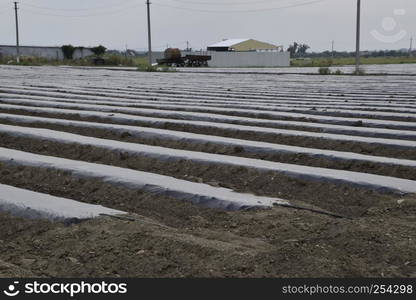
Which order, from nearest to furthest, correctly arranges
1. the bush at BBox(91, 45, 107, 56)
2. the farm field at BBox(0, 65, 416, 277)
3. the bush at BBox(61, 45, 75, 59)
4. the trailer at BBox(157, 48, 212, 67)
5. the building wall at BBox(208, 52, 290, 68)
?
the farm field at BBox(0, 65, 416, 277), the trailer at BBox(157, 48, 212, 67), the building wall at BBox(208, 52, 290, 68), the bush at BBox(91, 45, 107, 56), the bush at BBox(61, 45, 75, 59)

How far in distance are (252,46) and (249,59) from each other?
61.7 ft

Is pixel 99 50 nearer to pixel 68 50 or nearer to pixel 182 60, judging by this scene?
pixel 68 50

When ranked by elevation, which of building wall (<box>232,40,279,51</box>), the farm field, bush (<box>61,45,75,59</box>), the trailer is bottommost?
the farm field

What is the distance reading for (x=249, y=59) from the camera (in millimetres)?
43656

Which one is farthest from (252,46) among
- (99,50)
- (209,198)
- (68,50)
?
(209,198)

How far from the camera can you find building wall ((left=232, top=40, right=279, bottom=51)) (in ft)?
198

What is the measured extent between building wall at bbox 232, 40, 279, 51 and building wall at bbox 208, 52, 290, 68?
586 inches

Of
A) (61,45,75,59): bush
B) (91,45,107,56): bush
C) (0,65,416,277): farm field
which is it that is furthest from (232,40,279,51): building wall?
(0,65,416,277): farm field

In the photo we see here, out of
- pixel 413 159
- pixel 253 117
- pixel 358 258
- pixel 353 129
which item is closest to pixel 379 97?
pixel 253 117

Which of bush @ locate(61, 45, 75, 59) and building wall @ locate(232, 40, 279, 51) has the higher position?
building wall @ locate(232, 40, 279, 51)

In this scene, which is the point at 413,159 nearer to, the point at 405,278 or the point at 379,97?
the point at 405,278

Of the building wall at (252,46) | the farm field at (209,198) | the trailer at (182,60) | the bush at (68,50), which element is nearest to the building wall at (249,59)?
the trailer at (182,60)

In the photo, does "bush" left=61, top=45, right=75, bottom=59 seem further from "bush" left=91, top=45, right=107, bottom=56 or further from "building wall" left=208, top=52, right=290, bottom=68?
"building wall" left=208, top=52, right=290, bottom=68

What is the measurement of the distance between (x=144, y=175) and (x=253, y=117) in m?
3.62
